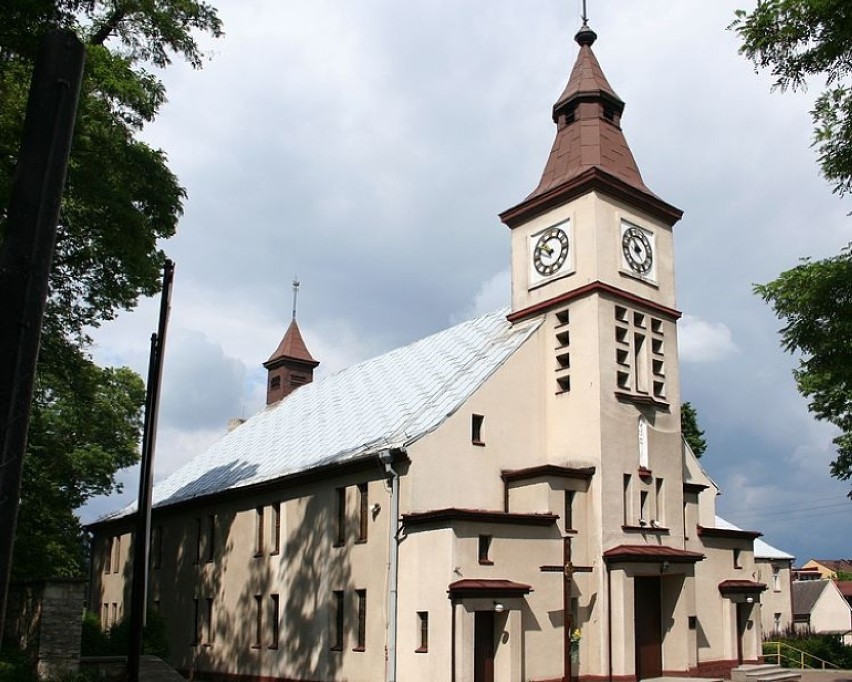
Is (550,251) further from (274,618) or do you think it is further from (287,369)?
(287,369)

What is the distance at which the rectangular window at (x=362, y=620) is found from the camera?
23188 millimetres

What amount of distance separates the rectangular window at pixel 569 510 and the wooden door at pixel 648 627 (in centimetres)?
255

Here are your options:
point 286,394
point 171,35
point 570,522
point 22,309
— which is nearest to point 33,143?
point 22,309

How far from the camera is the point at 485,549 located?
72.1 ft

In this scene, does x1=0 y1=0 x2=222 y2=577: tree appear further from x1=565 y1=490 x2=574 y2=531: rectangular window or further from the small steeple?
the small steeple

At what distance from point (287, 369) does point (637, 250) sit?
77.1 feet

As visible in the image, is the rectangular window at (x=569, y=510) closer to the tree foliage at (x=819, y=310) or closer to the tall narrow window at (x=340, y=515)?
the tall narrow window at (x=340, y=515)

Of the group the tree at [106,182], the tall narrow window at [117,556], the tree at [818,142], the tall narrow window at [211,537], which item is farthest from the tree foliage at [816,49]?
the tall narrow window at [117,556]

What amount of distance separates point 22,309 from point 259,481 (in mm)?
25073

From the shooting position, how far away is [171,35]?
18.0 meters

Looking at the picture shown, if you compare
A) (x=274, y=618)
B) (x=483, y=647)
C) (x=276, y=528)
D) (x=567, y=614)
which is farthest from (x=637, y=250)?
(x=274, y=618)

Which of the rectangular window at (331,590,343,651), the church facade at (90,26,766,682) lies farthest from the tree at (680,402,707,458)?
the rectangular window at (331,590,343,651)

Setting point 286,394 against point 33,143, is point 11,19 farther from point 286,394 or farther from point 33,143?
point 286,394

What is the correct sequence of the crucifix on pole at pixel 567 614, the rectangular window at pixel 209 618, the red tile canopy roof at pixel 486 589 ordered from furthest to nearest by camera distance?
1. the rectangular window at pixel 209 618
2. the crucifix on pole at pixel 567 614
3. the red tile canopy roof at pixel 486 589
